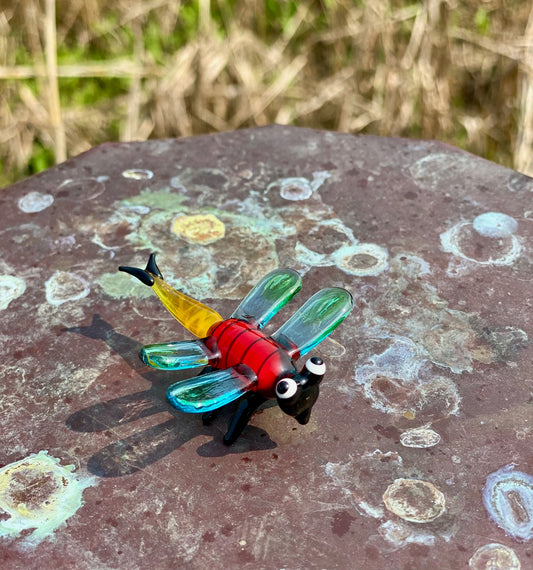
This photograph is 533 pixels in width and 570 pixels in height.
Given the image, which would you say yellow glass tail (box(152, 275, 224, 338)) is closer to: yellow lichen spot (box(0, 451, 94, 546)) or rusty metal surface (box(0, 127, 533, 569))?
rusty metal surface (box(0, 127, 533, 569))

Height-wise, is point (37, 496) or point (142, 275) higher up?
point (142, 275)

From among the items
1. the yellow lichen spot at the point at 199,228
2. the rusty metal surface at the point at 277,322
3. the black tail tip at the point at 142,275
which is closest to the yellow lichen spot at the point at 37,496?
the rusty metal surface at the point at 277,322

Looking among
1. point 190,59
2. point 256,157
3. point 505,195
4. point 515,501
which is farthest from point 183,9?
point 515,501

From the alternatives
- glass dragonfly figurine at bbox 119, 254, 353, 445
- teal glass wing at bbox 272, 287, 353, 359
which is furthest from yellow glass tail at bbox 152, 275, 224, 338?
teal glass wing at bbox 272, 287, 353, 359

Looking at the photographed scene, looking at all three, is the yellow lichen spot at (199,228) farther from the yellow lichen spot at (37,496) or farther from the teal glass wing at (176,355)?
the yellow lichen spot at (37,496)

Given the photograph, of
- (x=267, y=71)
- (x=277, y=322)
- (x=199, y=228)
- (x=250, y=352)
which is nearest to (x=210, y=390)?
(x=250, y=352)

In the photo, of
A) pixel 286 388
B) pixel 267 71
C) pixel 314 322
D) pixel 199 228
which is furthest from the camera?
pixel 267 71

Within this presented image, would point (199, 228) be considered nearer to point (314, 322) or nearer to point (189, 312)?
point (189, 312)

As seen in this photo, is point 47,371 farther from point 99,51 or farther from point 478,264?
point 99,51
